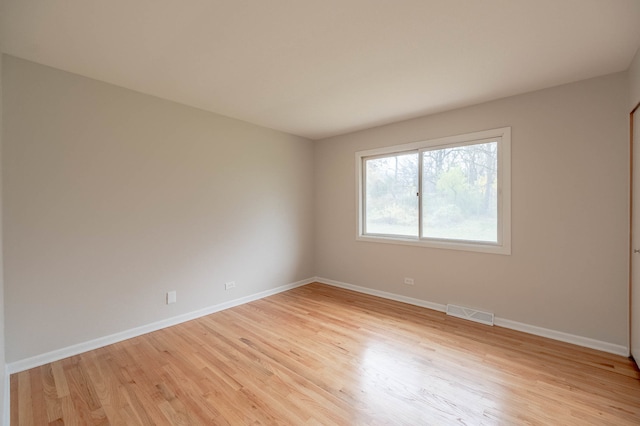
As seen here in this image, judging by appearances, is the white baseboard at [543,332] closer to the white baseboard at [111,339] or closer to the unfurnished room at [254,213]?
the unfurnished room at [254,213]

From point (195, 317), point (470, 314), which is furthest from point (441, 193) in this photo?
point (195, 317)

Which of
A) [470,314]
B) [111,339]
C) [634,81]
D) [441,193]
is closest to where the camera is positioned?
[634,81]

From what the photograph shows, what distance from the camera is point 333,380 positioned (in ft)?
6.80

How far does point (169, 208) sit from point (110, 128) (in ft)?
3.11

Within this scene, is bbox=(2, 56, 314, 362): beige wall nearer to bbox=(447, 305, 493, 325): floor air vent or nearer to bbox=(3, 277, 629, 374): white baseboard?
bbox=(3, 277, 629, 374): white baseboard

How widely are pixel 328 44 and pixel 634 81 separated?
8.17 feet

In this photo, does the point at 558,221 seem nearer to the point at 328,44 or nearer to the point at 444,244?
the point at 444,244

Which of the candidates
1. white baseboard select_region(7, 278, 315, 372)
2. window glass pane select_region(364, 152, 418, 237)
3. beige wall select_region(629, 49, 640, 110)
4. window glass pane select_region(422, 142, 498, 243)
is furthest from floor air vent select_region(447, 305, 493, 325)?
white baseboard select_region(7, 278, 315, 372)

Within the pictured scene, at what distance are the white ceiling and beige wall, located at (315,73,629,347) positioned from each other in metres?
0.28

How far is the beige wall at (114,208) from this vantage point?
2227mm

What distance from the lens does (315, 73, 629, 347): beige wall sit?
2445 mm

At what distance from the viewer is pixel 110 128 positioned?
2648mm

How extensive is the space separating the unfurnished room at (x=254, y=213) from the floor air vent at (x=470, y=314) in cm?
1

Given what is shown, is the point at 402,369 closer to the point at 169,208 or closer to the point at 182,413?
the point at 182,413
